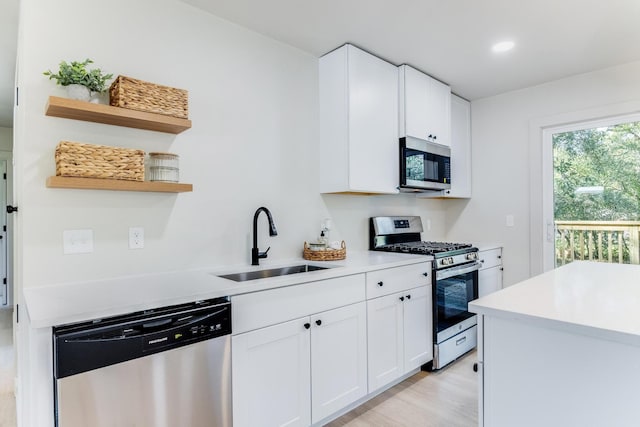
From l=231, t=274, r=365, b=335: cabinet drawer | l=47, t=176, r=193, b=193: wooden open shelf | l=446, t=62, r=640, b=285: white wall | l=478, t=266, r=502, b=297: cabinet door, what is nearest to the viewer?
l=47, t=176, r=193, b=193: wooden open shelf

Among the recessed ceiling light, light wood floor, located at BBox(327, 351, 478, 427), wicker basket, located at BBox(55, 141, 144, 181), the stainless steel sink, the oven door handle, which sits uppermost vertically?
the recessed ceiling light

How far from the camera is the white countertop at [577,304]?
3.35ft

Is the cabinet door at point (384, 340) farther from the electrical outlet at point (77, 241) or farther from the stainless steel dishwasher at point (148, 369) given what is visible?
the electrical outlet at point (77, 241)

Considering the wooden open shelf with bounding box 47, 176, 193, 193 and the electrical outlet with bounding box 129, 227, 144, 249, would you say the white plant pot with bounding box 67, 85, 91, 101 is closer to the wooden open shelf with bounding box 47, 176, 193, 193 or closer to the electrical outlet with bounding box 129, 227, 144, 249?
the wooden open shelf with bounding box 47, 176, 193, 193

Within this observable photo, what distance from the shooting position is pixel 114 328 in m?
1.23

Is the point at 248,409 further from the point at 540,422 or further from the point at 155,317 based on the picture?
the point at 540,422

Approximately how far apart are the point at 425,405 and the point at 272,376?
1.14 meters

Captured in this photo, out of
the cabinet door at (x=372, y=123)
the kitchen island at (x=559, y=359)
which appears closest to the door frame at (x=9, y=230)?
the cabinet door at (x=372, y=123)

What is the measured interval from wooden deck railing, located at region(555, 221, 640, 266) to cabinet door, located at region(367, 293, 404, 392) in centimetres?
197

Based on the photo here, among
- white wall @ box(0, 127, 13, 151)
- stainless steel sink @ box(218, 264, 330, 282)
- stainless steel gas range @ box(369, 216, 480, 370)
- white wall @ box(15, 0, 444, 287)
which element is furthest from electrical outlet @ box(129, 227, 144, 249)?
white wall @ box(0, 127, 13, 151)

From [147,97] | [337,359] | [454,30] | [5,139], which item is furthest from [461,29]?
[5,139]

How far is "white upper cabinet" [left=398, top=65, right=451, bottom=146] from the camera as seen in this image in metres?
2.95

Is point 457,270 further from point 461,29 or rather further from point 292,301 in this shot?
point 461,29

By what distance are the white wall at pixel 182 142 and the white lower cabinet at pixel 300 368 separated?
0.66 m
